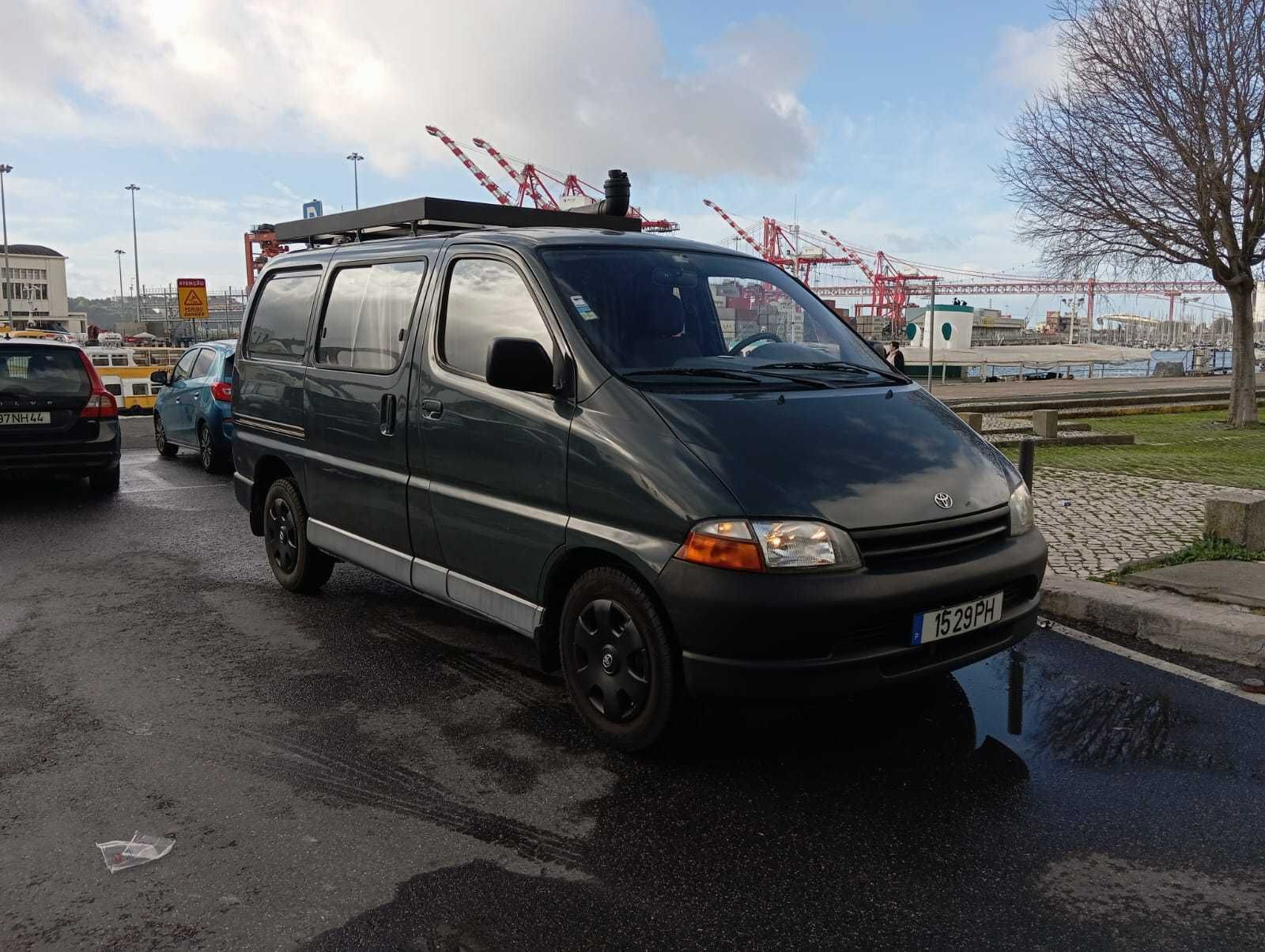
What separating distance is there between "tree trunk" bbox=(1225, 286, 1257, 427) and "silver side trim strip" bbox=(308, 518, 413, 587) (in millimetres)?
17077

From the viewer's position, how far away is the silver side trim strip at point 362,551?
16.4ft

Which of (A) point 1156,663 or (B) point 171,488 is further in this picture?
(B) point 171,488

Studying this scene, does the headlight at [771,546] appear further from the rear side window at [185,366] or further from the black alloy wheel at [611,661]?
the rear side window at [185,366]

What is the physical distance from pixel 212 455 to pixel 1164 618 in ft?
33.0

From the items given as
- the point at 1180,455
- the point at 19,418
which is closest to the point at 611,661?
the point at 19,418

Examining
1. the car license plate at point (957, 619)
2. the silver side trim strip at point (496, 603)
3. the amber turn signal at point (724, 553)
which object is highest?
the amber turn signal at point (724, 553)

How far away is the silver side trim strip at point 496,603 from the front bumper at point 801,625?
0.84m

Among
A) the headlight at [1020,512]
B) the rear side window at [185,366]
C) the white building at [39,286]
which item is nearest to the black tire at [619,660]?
the headlight at [1020,512]

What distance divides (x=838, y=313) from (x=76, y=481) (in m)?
9.31

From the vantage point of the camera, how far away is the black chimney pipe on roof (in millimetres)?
6371

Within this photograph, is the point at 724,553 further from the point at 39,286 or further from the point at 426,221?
the point at 39,286

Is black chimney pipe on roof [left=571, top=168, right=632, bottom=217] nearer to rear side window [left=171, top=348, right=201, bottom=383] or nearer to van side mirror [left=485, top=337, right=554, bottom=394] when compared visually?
van side mirror [left=485, top=337, right=554, bottom=394]

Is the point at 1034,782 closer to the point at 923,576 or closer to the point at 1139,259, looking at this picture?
the point at 923,576

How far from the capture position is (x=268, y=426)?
6199 mm
